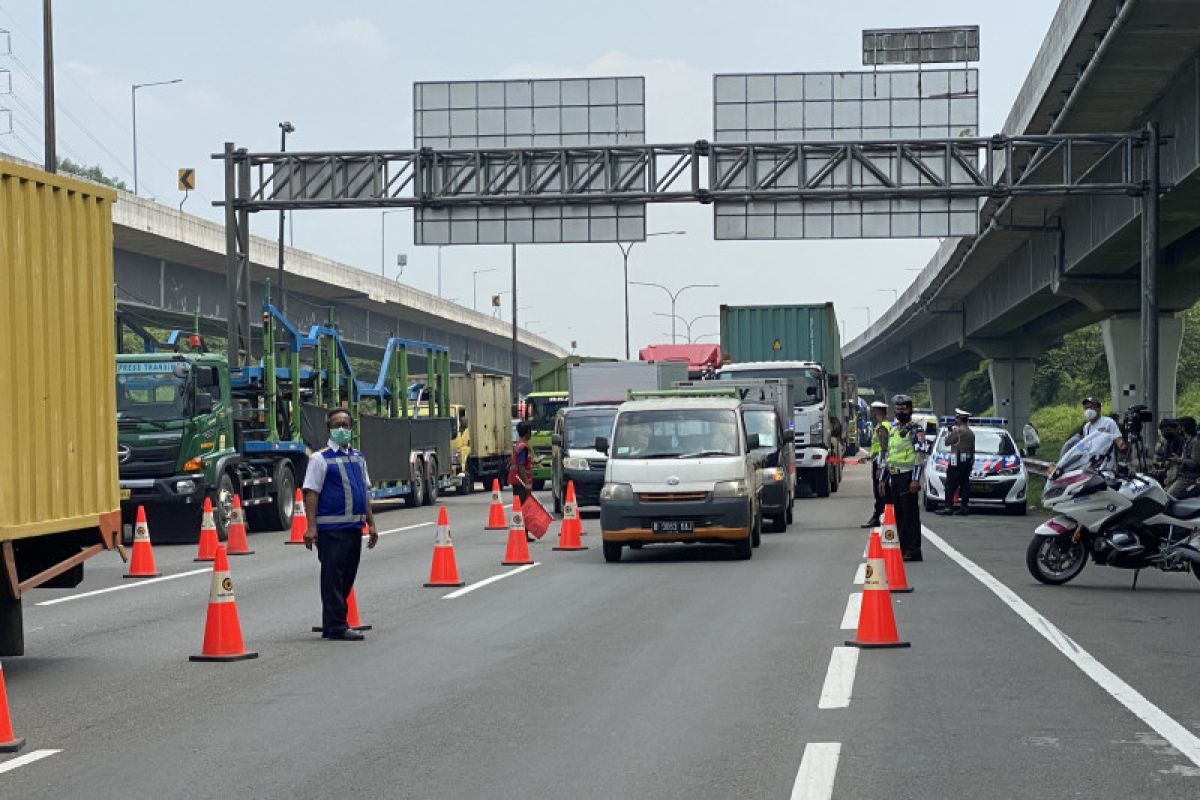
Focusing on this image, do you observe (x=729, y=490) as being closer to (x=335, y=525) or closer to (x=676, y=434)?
(x=676, y=434)

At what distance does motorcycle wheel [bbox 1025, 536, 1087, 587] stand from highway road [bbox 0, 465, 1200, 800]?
26cm

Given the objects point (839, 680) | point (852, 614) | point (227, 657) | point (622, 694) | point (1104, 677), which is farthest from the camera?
point (852, 614)

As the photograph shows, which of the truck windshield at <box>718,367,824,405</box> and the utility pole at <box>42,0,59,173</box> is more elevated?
the utility pole at <box>42,0,59,173</box>

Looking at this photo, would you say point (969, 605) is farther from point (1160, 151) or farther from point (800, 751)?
point (1160, 151)

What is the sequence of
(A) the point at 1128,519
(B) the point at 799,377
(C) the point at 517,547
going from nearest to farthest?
(A) the point at 1128,519 → (C) the point at 517,547 → (B) the point at 799,377

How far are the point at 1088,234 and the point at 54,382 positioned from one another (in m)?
30.2

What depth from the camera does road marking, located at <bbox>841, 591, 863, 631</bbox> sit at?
555 inches

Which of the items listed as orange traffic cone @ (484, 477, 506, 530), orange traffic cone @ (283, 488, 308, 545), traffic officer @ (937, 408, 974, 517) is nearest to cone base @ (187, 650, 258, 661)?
orange traffic cone @ (283, 488, 308, 545)

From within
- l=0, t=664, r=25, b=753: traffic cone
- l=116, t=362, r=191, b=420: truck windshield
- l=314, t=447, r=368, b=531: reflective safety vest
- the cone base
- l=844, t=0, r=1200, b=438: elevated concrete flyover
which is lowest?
the cone base

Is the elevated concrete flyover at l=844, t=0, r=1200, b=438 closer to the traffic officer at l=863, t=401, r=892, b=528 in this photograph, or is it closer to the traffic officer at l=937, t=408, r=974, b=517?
the traffic officer at l=937, t=408, r=974, b=517

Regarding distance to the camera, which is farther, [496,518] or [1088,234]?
[1088,234]

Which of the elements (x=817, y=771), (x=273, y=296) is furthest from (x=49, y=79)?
(x=273, y=296)

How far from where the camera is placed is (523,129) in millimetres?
39375

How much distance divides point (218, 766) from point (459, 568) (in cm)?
1235
